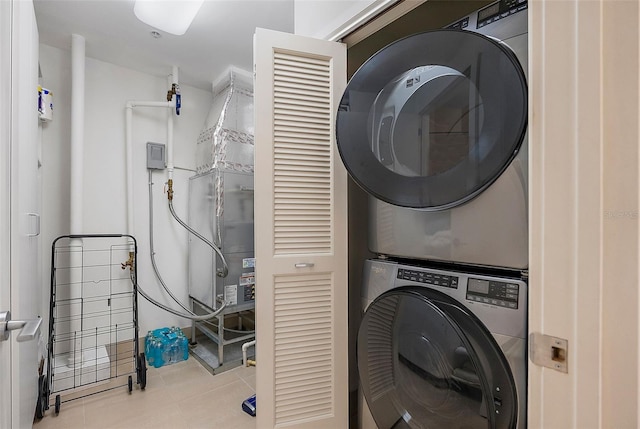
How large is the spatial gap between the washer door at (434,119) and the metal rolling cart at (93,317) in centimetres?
182

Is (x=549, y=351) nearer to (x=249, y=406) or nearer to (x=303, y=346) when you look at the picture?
(x=303, y=346)

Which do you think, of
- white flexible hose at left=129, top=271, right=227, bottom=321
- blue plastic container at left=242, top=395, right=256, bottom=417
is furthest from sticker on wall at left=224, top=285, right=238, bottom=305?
blue plastic container at left=242, top=395, right=256, bottom=417

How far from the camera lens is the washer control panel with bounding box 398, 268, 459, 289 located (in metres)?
0.95

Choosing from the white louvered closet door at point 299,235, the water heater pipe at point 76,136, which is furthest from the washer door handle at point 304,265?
the water heater pipe at point 76,136

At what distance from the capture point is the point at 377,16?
1.22 metres

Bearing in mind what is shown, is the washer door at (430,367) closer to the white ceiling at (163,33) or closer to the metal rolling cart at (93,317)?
the metal rolling cart at (93,317)

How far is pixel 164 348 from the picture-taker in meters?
2.28

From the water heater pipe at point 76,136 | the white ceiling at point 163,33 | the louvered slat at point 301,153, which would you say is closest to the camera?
the louvered slat at point 301,153

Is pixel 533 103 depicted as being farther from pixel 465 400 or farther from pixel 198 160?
pixel 198 160

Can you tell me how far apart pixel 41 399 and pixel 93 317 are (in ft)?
2.16

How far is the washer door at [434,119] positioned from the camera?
31.6 inches

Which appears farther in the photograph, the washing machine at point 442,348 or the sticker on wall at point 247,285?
the sticker on wall at point 247,285

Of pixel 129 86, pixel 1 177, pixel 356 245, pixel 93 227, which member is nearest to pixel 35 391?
pixel 93 227

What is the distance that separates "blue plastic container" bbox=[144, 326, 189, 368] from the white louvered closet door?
1.33m
